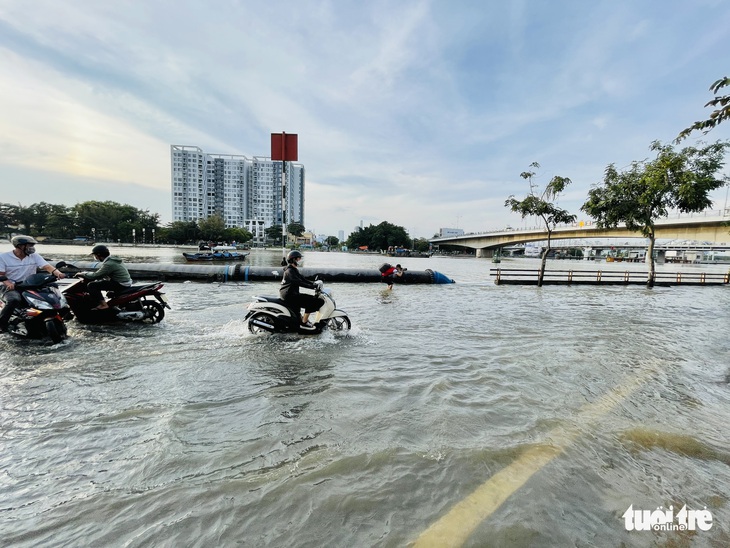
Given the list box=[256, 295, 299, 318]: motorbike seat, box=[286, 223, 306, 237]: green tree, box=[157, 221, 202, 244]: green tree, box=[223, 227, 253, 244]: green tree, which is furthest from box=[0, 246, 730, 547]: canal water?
box=[286, 223, 306, 237]: green tree

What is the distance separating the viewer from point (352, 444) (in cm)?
323

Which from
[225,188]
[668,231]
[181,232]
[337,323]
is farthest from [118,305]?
[225,188]

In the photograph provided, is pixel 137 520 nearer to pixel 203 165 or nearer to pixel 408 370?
pixel 408 370

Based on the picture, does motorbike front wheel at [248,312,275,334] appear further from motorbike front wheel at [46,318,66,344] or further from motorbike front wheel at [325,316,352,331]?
motorbike front wheel at [46,318,66,344]

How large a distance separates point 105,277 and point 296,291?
13.6 feet

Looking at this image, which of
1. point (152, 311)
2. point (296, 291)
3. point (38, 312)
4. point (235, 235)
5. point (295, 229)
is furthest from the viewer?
point (295, 229)

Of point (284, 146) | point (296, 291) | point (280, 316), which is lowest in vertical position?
point (280, 316)

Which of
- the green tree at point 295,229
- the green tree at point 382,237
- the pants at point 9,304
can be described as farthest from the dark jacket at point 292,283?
the green tree at point 295,229

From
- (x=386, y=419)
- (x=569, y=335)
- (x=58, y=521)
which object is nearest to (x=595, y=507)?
(x=386, y=419)

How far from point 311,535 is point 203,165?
187 metres

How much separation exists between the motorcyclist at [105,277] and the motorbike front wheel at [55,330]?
1322mm

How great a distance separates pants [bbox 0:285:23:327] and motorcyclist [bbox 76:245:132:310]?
1.14 meters

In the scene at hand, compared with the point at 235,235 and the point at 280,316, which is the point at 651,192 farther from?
the point at 235,235

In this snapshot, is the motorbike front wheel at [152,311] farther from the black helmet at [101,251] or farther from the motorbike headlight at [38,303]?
the motorbike headlight at [38,303]
